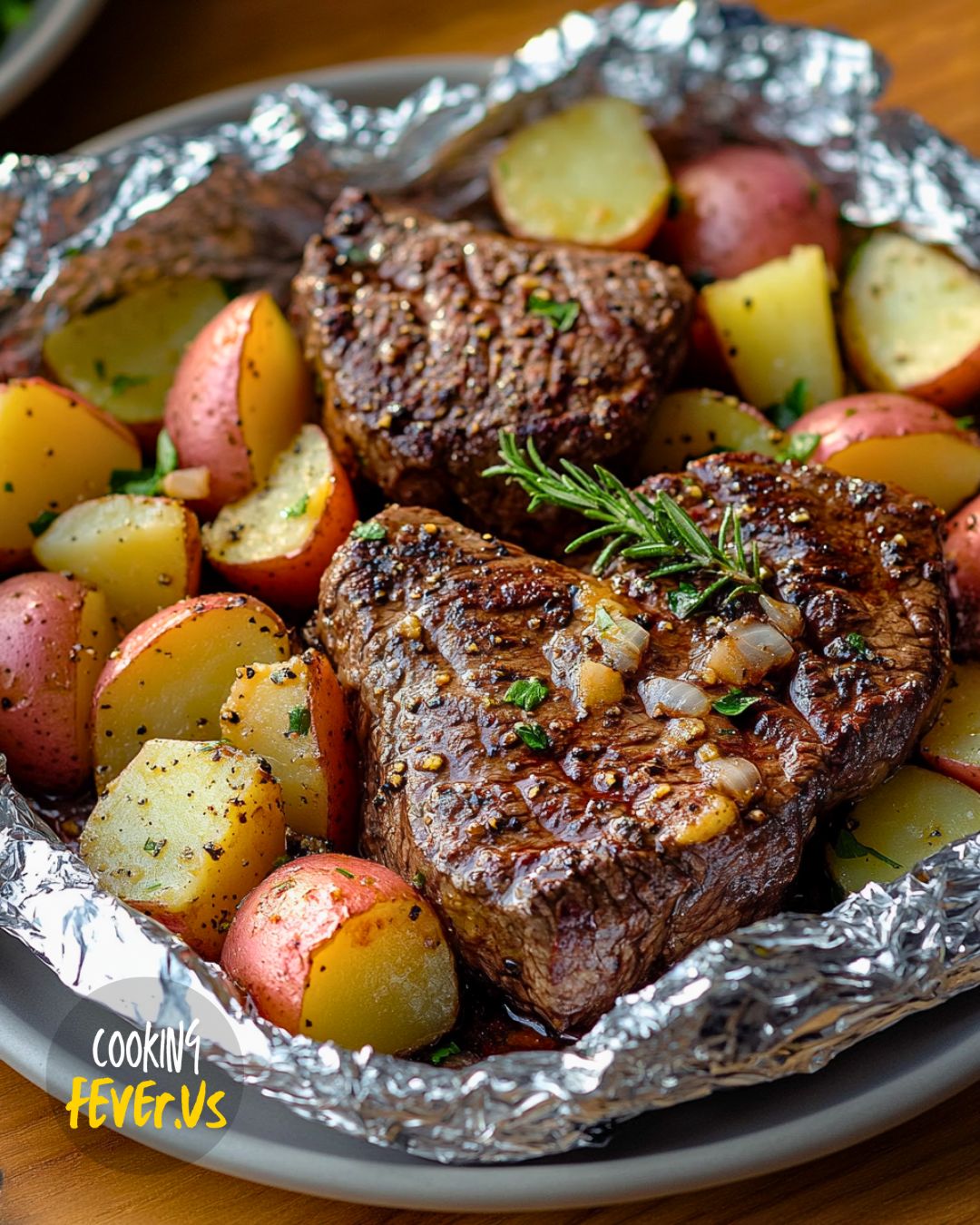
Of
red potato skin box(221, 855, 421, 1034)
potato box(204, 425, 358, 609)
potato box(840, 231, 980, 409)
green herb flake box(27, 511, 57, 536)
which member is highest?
green herb flake box(27, 511, 57, 536)

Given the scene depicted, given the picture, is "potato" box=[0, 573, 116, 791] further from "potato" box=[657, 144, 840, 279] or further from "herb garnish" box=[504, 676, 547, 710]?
"potato" box=[657, 144, 840, 279]

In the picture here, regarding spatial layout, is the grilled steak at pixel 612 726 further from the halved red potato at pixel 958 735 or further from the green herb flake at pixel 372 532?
the halved red potato at pixel 958 735

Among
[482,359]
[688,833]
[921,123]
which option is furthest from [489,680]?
[921,123]

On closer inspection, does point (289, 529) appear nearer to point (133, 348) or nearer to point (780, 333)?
point (133, 348)

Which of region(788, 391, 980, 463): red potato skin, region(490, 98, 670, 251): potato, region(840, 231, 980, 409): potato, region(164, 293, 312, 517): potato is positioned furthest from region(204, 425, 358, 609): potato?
region(840, 231, 980, 409): potato

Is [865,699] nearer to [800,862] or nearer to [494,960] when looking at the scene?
[800,862]
